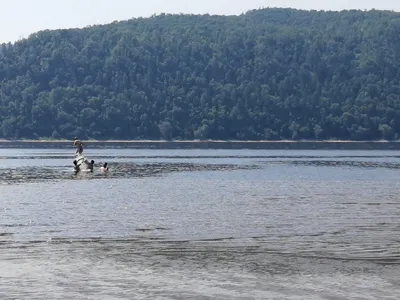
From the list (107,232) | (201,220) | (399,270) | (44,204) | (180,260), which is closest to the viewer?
(399,270)

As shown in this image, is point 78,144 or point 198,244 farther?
point 78,144

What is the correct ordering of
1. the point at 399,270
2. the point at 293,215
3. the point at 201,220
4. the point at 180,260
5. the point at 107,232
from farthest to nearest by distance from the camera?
the point at 293,215
the point at 201,220
the point at 107,232
the point at 180,260
the point at 399,270

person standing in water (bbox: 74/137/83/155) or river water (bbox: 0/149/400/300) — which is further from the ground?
person standing in water (bbox: 74/137/83/155)

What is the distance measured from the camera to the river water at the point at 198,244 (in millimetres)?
27266

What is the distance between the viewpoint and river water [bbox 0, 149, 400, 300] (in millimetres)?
27266

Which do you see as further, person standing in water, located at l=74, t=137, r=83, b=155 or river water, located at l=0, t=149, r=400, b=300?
person standing in water, located at l=74, t=137, r=83, b=155

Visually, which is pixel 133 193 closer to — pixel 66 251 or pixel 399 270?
pixel 66 251

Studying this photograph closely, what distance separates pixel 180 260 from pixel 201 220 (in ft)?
45.7

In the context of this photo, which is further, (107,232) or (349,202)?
(349,202)

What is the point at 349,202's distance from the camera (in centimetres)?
5912

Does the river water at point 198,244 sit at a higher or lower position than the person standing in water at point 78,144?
lower

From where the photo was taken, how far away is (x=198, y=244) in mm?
36594

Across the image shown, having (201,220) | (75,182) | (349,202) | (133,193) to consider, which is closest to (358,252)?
(201,220)

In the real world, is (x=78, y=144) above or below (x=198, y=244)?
above
